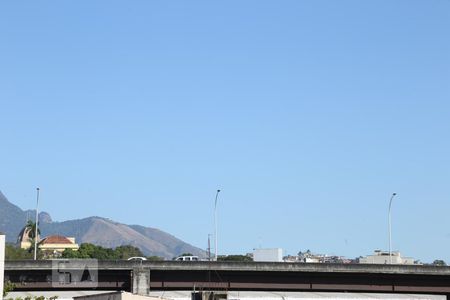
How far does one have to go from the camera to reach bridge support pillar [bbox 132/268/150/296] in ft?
320

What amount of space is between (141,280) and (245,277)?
11.4 metres

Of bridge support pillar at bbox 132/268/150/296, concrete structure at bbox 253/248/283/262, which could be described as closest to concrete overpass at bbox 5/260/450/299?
bridge support pillar at bbox 132/268/150/296

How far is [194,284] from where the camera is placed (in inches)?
3915

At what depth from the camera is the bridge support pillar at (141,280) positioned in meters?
97.4

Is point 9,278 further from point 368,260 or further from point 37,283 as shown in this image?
point 368,260

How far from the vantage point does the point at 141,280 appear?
322ft

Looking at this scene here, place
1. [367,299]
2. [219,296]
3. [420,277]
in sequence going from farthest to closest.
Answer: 1. [367,299]
2. [420,277]
3. [219,296]

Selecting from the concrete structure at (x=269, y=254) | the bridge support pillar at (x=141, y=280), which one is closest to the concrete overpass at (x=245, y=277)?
the bridge support pillar at (x=141, y=280)

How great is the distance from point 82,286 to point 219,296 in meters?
27.2

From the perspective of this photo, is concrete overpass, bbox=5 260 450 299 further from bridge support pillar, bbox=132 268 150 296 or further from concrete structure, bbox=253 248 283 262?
concrete structure, bbox=253 248 283 262

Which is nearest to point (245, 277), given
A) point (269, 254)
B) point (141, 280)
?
point (141, 280)

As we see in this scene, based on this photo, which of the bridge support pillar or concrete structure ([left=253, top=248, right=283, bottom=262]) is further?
concrete structure ([left=253, top=248, right=283, bottom=262])

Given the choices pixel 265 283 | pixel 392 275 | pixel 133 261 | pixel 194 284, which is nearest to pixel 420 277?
pixel 392 275

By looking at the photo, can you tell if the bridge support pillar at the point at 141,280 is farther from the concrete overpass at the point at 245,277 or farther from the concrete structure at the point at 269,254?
the concrete structure at the point at 269,254
